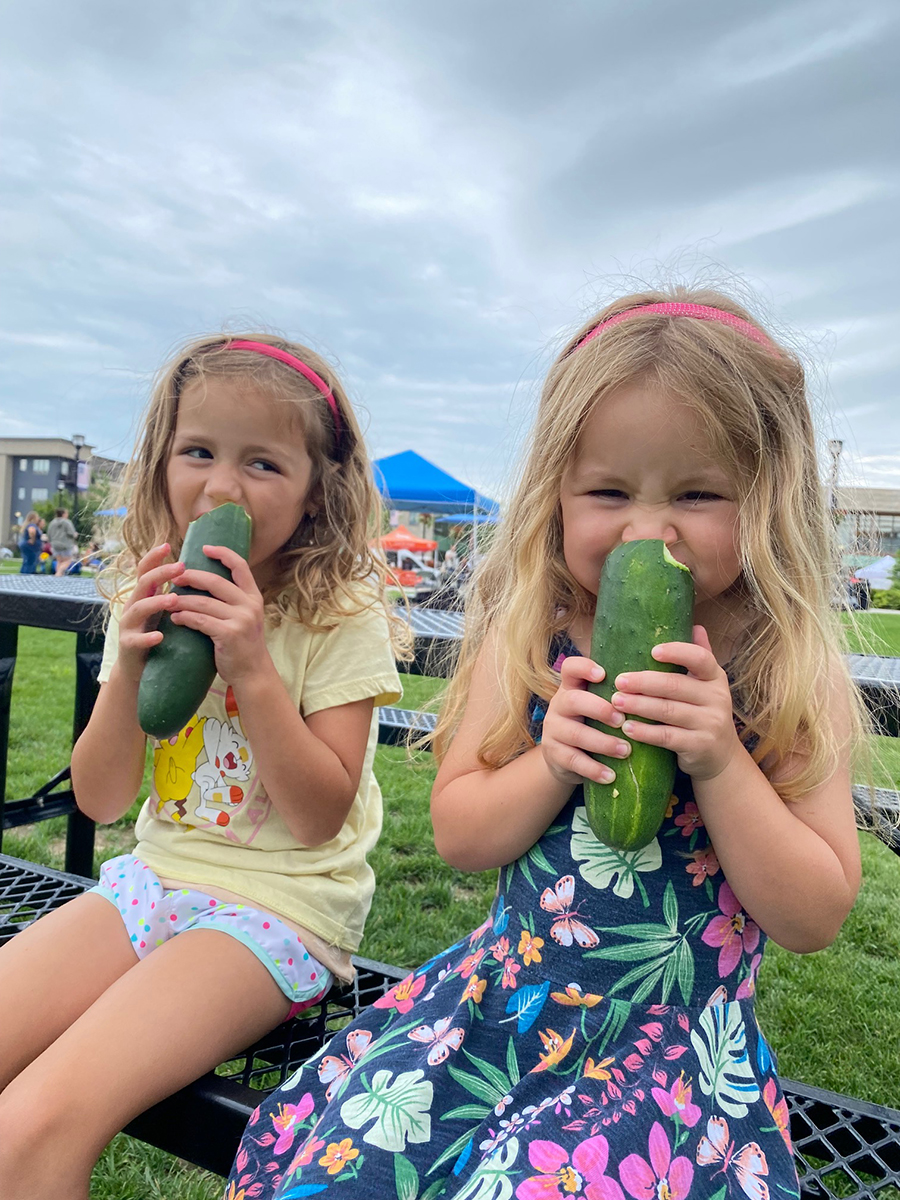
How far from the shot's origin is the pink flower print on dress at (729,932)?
154 centimetres

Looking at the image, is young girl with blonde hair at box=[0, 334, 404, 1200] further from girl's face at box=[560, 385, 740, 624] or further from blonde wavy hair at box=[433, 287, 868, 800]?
girl's face at box=[560, 385, 740, 624]

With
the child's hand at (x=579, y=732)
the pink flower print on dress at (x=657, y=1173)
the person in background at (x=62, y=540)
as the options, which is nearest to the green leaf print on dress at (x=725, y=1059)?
the pink flower print on dress at (x=657, y=1173)

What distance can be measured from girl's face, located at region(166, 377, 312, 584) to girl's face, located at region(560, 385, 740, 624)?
86 cm

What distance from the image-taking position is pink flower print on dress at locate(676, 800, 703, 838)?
1.57m

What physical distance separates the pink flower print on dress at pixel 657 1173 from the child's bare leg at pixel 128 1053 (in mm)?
839

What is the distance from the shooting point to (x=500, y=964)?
63.6 inches

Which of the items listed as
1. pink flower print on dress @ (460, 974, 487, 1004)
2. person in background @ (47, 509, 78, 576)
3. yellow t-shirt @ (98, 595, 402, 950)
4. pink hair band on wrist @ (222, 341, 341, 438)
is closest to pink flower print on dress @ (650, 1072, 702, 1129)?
pink flower print on dress @ (460, 974, 487, 1004)

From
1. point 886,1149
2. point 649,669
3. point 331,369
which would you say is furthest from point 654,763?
point 331,369

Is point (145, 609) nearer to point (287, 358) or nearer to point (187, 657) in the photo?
point (187, 657)

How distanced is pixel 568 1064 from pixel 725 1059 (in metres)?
0.27

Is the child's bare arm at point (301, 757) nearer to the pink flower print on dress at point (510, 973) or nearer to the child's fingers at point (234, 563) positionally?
the child's fingers at point (234, 563)

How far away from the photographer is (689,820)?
1.57 meters

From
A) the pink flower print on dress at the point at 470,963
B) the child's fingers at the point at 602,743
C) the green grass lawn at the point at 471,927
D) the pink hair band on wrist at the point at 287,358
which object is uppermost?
the pink hair band on wrist at the point at 287,358

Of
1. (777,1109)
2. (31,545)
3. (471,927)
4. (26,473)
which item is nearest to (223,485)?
(777,1109)
